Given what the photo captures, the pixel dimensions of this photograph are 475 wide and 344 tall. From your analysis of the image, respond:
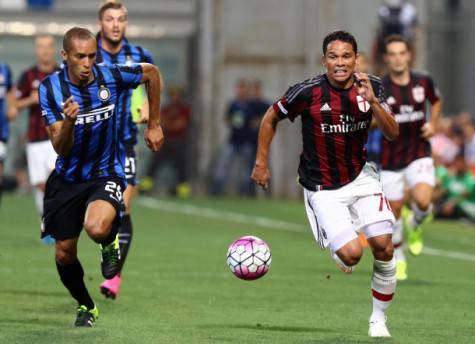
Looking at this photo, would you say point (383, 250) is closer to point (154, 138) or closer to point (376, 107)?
point (376, 107)

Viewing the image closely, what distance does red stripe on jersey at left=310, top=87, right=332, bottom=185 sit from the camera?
9.65 m

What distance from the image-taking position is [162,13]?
29.7 m

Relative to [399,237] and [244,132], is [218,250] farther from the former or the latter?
[244,132]

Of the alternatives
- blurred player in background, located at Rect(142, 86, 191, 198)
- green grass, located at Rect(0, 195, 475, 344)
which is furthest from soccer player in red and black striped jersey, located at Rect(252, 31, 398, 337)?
blurred player in background, located at Rect(142, 86, 191, 198)

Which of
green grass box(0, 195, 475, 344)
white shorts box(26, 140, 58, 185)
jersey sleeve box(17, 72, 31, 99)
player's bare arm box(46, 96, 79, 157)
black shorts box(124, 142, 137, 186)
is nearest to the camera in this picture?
player's bare arm box(46, 96, 79, 157)

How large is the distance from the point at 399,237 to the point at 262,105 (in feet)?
42.4

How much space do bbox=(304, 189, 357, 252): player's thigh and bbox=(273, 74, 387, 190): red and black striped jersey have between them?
8 centimetres

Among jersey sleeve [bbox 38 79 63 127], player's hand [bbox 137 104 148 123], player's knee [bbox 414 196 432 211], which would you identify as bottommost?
player's knee [bbox 414 196 432 211]

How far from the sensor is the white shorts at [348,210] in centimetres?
945

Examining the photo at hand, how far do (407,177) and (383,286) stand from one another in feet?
15.3

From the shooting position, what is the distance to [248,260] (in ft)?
32.1

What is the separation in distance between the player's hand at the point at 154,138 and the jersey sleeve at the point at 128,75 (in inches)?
13.0

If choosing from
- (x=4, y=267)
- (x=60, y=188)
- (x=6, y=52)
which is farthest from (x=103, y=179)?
(x=6, y=52)

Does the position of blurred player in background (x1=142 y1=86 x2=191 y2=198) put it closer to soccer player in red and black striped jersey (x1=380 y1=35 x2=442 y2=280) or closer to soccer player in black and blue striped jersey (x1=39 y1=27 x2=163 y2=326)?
soccer player in red and black striped jersey (x1=380 y1=35 x2=442 y2=280)
